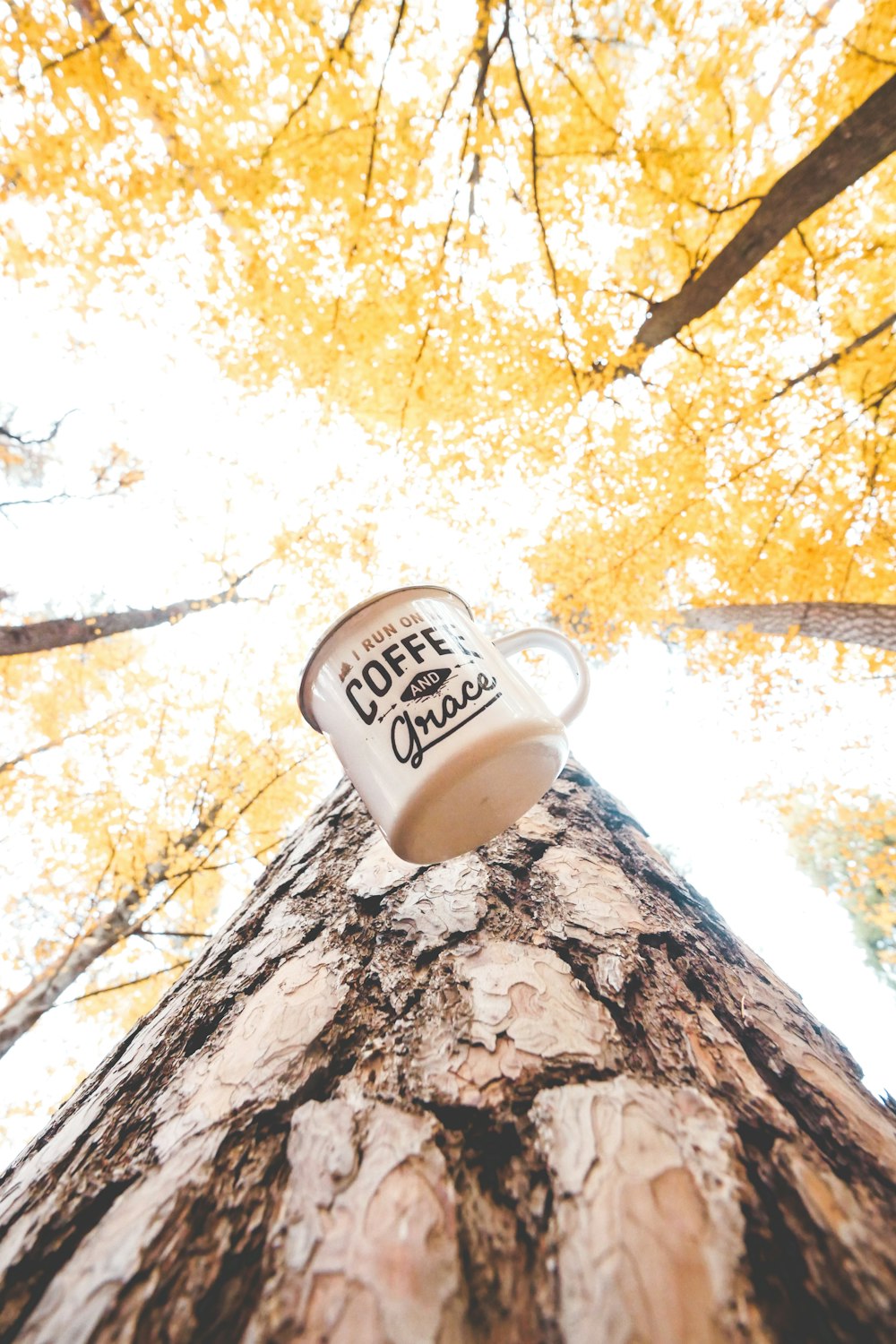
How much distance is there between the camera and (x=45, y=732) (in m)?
5.98

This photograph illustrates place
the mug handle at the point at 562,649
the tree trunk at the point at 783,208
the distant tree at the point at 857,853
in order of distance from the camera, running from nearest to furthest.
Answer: the mug handle at the point at 562,649
the tree trunk at the point at 783,208
the distant tree at the point at 857,853


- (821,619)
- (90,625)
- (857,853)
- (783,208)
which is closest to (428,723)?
(783,208)

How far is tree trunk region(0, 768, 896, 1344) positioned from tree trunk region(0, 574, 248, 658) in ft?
13.5

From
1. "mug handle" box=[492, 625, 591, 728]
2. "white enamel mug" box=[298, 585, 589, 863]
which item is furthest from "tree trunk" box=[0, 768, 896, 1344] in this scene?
"mug handle" box=[492, 625, 591, 728]

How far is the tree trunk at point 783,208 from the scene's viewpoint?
94.3 inches

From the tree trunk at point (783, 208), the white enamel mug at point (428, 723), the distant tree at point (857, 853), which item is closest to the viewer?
the white enamel mug at point (428, 723)

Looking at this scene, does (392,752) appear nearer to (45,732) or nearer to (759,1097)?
(759,1097)

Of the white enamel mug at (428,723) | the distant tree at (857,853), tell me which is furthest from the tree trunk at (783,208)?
the distant tree at (857,853)

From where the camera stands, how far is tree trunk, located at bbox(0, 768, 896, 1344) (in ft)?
1.17

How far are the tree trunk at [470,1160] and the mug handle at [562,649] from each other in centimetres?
49

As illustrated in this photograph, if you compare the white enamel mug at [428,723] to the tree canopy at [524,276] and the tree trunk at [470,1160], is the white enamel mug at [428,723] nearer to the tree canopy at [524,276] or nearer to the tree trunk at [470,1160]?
the tree trunk at [470,1160]

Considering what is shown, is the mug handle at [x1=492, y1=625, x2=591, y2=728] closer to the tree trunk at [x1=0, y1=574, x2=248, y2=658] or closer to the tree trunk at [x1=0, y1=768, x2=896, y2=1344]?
the tree trunk at [x1=0, y1=768, x2=896, y2=1344]

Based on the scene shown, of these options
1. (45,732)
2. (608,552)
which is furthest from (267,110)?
(45,732)

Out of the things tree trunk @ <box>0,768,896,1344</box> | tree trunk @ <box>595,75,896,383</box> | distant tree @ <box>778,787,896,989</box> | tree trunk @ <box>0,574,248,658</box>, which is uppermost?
tree trunk @ <box>0,574,248,658</box>
